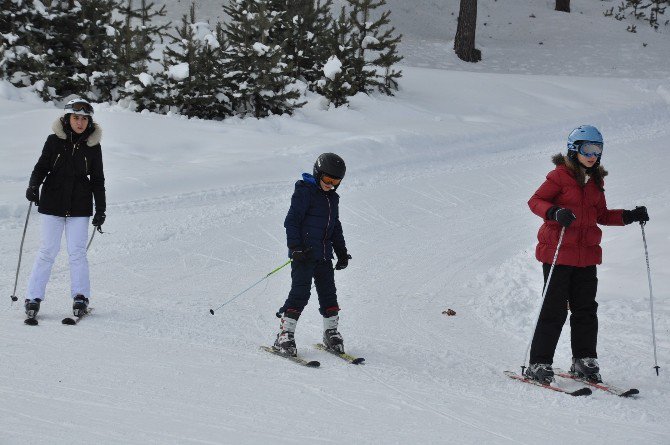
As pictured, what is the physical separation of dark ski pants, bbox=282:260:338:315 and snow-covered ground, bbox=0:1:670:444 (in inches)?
17.9

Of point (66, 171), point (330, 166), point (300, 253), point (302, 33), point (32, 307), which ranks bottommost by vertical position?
point (32, 307)

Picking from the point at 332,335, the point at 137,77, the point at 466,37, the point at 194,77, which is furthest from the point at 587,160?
the point at 466,37

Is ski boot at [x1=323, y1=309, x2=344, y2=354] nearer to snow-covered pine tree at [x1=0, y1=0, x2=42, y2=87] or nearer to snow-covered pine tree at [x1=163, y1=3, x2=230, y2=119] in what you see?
snow-covered pine tree at [x1=163, y1=3, x2=230, y2=119]

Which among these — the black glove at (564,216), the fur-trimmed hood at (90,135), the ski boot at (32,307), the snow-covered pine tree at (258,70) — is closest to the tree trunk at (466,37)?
the snow-covered pine tree at (258,70)

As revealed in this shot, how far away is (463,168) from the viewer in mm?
14484

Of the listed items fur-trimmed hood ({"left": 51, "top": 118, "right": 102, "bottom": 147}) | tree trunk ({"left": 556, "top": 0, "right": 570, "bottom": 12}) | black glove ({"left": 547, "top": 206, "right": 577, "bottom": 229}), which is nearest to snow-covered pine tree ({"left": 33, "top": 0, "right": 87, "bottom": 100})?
fur-trimmed hood ({"left": 51, "top": 118, "right": 102, "bottom": 147})

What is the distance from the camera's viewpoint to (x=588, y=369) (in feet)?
19.0

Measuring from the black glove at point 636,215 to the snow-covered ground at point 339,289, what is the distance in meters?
1.24

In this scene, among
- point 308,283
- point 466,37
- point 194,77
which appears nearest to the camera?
point 308,283

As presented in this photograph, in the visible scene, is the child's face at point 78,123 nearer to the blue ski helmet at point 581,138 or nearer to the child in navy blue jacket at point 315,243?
the child in navy blue jacket at point 315,243

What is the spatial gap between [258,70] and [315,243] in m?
11.8

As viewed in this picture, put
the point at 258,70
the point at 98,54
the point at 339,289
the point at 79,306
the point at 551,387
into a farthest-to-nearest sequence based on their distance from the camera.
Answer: the point at 98,54, the point at 258,70, the point at 339,289, the point at 79,306, the point at 551,387

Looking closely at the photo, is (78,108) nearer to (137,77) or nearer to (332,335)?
(332,335)

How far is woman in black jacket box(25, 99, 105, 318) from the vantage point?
652cm
